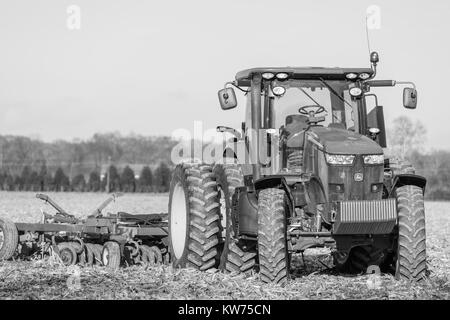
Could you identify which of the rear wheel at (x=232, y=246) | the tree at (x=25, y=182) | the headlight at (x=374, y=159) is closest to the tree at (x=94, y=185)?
the tree at (x=25, y=182)

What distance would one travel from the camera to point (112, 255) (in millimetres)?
11680

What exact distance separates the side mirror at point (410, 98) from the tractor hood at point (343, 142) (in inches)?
37.4

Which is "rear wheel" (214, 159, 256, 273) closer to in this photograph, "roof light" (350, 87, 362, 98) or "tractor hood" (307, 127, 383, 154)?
"tractor hood" (307, 127, 383, 154)

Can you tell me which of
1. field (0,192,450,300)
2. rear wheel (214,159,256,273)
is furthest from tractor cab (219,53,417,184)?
field (0,192,450,300)

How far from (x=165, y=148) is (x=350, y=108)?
89.6 meters

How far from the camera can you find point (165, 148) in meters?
99.8

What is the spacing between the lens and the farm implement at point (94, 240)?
1225 cm

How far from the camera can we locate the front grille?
29.2 ft

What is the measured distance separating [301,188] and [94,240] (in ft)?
15.3

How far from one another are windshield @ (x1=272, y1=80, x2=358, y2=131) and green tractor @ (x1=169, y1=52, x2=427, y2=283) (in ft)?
0.05

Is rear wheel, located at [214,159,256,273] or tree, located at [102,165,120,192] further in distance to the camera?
tree, located at [102,165,120,192]

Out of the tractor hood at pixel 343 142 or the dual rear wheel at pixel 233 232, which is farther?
the tractor hood at pixel 343 142

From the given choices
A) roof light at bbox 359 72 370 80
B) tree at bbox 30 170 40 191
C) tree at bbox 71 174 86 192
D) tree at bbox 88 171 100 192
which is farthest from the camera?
tree at bbox 88 171 100 192

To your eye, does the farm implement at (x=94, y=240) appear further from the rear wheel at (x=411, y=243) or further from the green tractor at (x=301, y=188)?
the rear wheel at (x=411, y=243)
